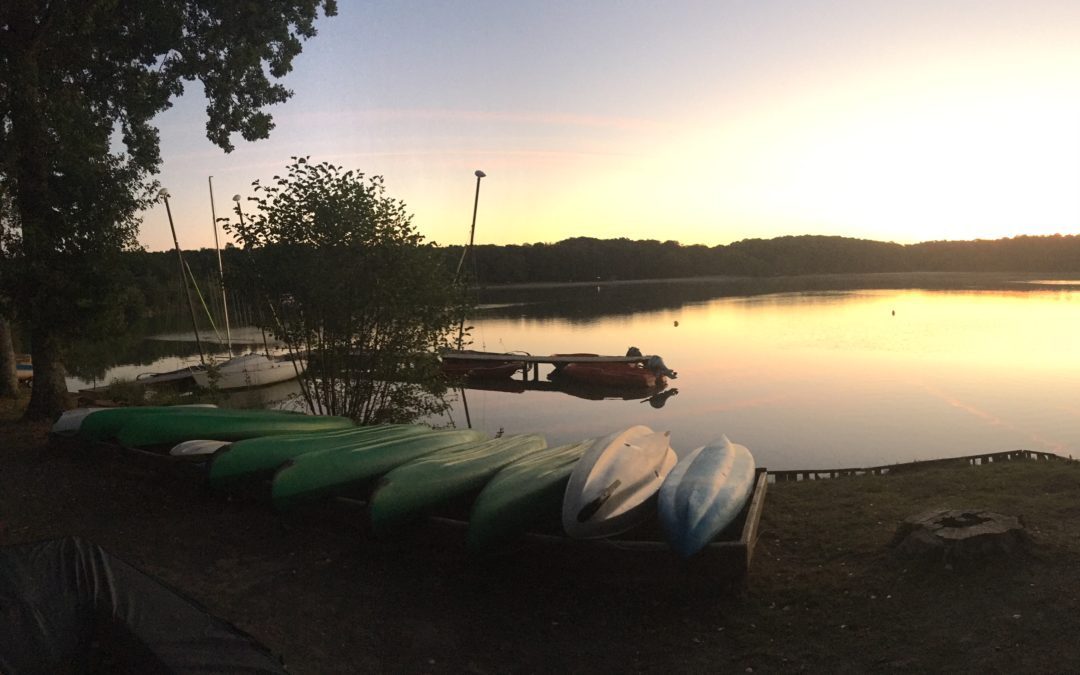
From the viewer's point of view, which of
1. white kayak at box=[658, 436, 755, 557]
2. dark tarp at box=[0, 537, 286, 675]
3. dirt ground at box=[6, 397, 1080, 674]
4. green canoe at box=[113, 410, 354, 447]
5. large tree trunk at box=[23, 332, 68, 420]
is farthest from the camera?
large tree trunk at box=[23, 332, 68, 420]

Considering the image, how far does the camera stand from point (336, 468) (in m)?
7.14

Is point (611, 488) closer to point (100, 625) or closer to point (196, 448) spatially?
point (100, 625)

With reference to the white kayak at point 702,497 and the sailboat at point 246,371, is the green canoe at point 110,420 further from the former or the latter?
the sailboat at point 246,371

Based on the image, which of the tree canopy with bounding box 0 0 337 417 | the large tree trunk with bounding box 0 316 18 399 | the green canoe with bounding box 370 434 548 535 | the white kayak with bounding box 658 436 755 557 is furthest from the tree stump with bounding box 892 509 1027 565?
the large tree trunk with bounding box 0 316 18 399

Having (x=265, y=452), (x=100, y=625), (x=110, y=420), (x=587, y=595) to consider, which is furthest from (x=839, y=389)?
(x=100, y=625)

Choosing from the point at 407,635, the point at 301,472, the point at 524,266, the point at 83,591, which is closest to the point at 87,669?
the point at 83,591

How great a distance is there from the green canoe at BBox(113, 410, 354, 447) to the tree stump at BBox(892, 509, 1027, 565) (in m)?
7.03

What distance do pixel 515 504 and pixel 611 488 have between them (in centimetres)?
82

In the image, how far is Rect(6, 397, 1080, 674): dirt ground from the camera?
15.8 ft

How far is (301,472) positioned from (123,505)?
7.83 feet

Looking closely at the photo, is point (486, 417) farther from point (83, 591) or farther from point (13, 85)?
point (83, 591)

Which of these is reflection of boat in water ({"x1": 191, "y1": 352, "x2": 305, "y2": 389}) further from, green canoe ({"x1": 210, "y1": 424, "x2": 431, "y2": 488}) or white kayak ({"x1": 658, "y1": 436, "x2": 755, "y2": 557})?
white kayak ({"x1": 658, "y1": 436, "x2": 755, "y2": 557})

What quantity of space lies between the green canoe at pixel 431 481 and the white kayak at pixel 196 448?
8.25 ft

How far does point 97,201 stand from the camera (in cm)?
1177
